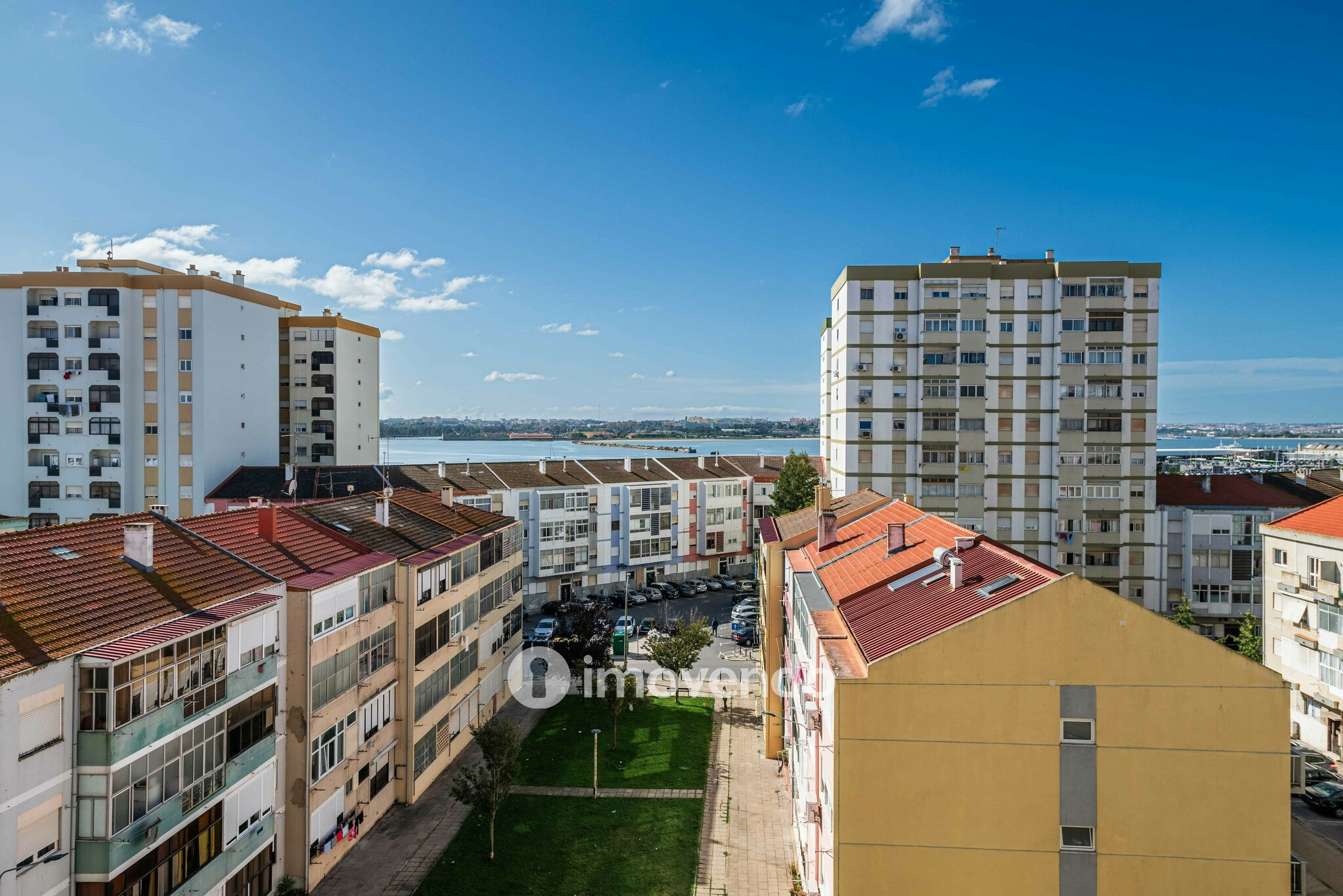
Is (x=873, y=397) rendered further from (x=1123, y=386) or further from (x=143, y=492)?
(x=143, y=492)

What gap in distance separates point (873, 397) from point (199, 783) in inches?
1774

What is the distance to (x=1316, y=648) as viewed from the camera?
100 feet

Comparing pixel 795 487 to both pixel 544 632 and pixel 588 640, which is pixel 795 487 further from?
pixel 588 640

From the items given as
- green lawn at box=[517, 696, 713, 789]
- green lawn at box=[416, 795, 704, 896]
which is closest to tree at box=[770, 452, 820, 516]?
green lawn at box=[517, 696, 713, 789]

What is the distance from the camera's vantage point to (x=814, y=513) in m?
38.6

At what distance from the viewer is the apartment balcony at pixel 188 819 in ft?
46.6

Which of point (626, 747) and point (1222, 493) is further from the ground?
point (1222, 493)

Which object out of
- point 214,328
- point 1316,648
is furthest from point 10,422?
point 1316,648

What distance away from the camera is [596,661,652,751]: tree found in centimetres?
3244

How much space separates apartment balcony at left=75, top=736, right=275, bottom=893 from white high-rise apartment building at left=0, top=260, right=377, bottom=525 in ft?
132

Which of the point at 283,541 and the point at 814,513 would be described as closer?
the point at 283,541

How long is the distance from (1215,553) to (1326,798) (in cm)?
2497

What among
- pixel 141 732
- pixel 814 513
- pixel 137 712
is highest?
pixel 814 513

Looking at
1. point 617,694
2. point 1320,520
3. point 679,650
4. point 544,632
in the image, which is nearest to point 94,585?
point 617,694
